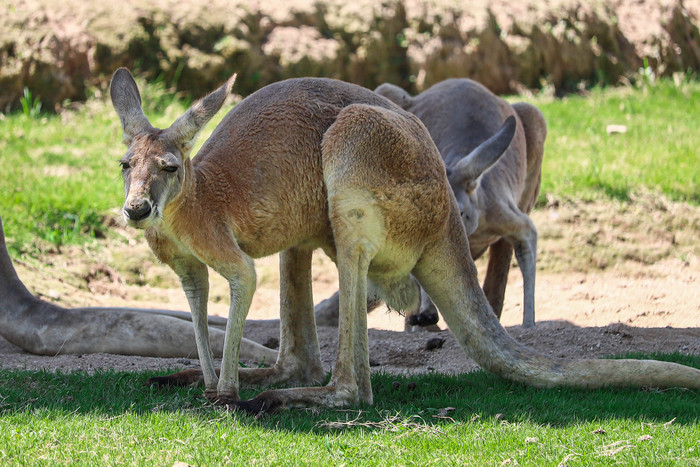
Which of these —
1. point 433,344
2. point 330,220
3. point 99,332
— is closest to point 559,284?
point 433,344

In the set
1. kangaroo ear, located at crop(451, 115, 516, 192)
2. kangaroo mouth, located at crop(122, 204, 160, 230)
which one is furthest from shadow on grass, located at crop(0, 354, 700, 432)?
kangaroo ear, located at crop(451, 115, 516, 192)

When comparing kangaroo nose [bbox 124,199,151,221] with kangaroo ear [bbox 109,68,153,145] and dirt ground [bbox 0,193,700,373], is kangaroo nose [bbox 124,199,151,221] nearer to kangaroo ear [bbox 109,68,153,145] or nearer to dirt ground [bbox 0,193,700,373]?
kangaroo ear [bbox 109,68,153,145]

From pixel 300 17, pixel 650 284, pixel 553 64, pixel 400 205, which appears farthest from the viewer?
pixel 553 64

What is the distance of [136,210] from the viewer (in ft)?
10.5

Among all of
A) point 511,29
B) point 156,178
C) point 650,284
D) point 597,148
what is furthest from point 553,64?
point 156,178

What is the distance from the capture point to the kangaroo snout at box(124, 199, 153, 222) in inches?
126

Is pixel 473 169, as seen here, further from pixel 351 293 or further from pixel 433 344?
pixel 351 293

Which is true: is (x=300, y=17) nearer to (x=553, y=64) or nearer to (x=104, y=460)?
(x=553, y=64)

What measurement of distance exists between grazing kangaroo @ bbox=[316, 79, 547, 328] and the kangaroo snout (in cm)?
246

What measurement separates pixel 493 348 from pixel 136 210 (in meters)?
1.81

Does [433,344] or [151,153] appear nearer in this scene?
[151,153]

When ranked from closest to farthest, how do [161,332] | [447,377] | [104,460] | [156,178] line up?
[104,460]
[156,178]
[447,377]
[161,332]

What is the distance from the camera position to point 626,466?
3.08 meters

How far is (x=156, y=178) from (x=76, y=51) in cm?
639
